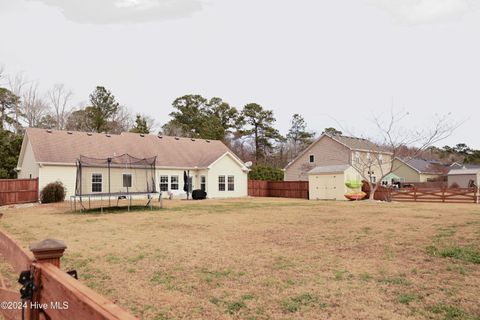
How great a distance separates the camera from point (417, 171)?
53062mm

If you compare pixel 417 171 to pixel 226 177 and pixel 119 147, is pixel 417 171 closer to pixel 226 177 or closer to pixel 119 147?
pixel 226 177

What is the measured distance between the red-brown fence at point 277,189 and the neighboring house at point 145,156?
2.59 meters

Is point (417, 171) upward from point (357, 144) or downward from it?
downward

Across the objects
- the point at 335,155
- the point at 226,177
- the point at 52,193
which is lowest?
the point at 52,193

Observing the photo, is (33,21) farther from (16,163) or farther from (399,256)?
(399,256)

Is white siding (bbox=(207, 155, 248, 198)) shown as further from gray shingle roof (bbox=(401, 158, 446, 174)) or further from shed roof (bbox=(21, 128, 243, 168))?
gray shingle roof (bbox=(401, 158, 446, 174))

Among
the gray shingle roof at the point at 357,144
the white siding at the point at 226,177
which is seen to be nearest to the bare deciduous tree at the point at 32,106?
the white siding at the point at 226,177

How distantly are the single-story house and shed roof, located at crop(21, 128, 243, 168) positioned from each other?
31267 millimetres

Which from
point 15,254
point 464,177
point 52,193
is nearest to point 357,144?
point 464,177

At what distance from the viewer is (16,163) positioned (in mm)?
30891

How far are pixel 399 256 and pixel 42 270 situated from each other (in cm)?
729

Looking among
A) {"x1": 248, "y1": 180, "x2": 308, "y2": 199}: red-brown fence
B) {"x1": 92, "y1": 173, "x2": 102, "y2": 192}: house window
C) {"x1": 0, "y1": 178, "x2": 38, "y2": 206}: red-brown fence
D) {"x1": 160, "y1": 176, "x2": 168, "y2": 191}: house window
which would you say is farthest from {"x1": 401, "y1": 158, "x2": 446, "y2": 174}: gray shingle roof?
{"x1": 0, "y1": 178, "x2": 38, "y2": 206}: red-brown fence

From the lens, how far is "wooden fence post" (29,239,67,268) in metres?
2.51

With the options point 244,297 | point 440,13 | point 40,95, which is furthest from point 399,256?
point 40,95
